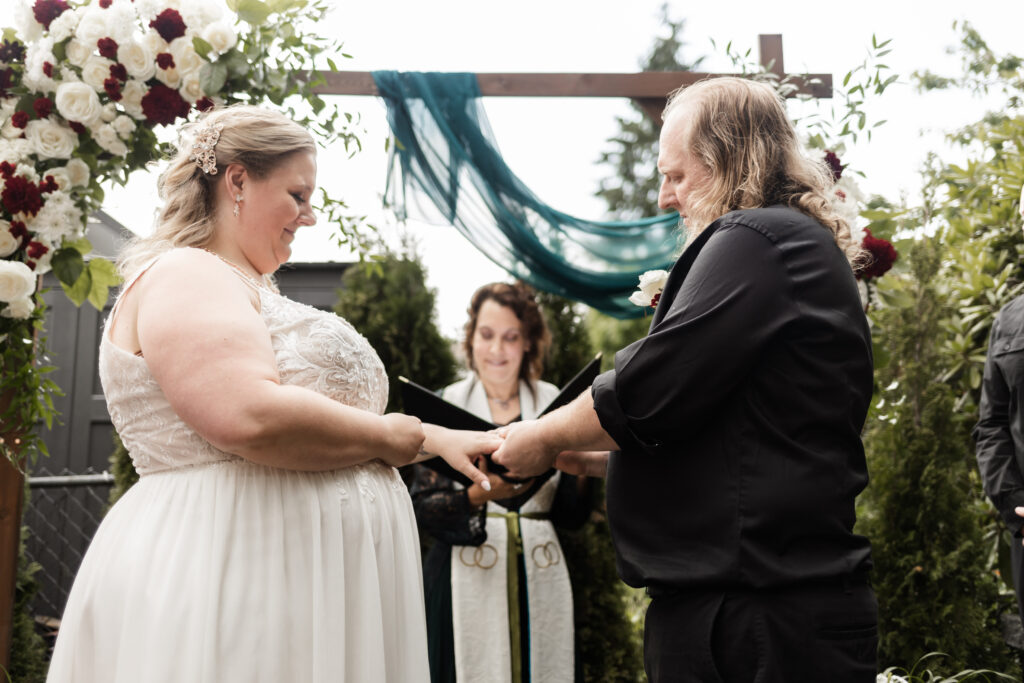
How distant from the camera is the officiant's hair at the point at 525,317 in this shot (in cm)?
408

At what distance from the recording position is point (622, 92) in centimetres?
386

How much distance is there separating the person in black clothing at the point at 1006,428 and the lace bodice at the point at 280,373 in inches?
87.0

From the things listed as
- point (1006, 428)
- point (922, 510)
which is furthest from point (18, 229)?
point (922, 510)

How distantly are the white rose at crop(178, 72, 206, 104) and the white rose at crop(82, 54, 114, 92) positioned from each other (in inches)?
9.1

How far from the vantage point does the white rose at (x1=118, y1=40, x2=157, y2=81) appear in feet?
9.37

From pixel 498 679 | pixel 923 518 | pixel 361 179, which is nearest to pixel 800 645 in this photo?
pixel 498 679

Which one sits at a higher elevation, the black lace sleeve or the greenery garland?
the greenery garland

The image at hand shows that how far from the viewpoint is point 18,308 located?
8.81 feet

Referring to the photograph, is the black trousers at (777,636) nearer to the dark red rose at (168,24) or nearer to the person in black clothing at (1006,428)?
the person in black clothing at (1006,428)

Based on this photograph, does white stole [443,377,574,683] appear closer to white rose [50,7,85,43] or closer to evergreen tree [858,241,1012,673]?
evergreen tree [858,241,1012,673]

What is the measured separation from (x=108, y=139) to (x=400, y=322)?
198cm

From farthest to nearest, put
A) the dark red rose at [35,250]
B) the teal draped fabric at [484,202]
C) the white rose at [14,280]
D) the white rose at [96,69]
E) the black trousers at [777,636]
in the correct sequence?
the teal draped fabric at [484,202], the white rose at [96,69], the dark red rose at [35,250], the white rose at [14,280], the black trousers at [777,636]

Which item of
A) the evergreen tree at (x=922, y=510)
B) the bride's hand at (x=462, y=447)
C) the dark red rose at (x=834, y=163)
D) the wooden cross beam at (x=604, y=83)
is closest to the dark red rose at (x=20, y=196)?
the wooden cross beam at (x=604, y=83)

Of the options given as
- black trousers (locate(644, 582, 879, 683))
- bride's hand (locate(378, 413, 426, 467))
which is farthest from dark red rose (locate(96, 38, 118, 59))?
black trousers (locate(644, 582, 879, 683))
